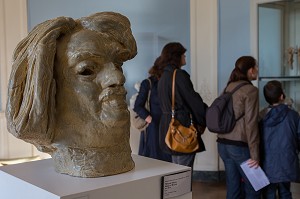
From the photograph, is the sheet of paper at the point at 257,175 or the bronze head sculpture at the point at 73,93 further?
the sheet of paper at the point at 257,175

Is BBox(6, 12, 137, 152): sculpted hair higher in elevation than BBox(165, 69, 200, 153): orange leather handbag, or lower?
higher

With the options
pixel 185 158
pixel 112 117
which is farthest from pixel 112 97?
pixel 185 158

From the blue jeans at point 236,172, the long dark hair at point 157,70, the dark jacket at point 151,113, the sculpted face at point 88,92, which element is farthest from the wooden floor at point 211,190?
the sculpted face at point 88,92

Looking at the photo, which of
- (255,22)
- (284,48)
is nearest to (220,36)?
(255,22)

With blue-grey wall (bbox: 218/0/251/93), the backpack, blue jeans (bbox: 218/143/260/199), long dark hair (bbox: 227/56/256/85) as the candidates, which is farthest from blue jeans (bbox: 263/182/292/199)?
blue-grey wall (bbox: 218/0/251/93)

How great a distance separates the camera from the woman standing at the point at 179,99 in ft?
10.9

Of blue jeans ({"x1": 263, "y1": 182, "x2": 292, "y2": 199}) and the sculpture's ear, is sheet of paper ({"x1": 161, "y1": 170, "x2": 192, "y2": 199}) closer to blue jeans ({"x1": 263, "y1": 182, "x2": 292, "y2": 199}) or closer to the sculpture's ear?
the sculpture's ear

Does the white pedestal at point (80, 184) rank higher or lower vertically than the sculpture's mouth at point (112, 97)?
lower

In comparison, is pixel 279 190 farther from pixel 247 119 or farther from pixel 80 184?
pixel 80 184

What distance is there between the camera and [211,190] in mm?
4676

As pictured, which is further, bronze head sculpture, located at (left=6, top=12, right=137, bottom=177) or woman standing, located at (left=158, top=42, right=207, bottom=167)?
woman standing, located at (left=158, top=42, right=207, bottom=167)

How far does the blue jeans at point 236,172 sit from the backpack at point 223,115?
17cm

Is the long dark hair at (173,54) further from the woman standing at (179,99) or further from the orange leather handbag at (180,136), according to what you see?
the orange leather handbag at (180,136)

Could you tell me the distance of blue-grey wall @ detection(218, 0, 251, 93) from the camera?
4691 mm
